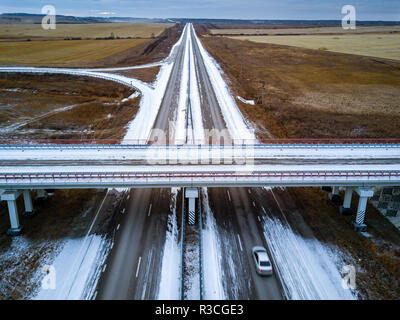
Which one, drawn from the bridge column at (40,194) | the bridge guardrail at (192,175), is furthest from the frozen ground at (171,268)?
the bridge column at (40,194)

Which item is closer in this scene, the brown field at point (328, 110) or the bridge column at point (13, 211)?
the brown field at point (328, 110)

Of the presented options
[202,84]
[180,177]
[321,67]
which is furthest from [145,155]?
[321,67]

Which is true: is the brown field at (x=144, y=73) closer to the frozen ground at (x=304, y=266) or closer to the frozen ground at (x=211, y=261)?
the frozen ground at (x=211, y=261)

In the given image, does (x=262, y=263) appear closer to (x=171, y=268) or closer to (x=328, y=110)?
(x=171, y=268)

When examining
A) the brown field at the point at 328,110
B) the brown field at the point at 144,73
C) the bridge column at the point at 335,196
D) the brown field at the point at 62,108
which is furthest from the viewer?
the brown field at the point at 144,73

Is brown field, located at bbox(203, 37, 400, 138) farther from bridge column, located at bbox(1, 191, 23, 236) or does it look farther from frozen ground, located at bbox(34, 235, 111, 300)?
bridge column, located at bbox(1, 191, 23, 236)

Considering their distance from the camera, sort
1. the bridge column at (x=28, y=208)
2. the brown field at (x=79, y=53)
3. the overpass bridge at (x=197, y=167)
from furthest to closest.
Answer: the brown field at (x=79, y=53), the bridge column at (x=28, y=208), the overpass bridge at (x=197, y=167)

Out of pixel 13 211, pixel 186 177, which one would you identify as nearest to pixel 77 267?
pixel 13 211
